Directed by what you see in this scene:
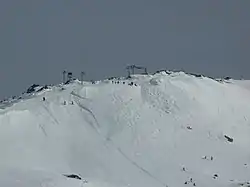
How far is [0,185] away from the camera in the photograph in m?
33.8

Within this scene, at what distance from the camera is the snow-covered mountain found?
38.6 meters

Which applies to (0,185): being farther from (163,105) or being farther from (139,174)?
(163,105)

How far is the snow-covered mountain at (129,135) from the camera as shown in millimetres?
38625

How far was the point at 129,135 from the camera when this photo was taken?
43469 mm

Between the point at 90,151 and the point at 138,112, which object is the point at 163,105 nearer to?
the point at 138,112

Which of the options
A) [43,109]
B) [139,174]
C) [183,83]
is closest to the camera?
[139,174]

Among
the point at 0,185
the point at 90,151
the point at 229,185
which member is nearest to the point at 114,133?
the point at 90,151

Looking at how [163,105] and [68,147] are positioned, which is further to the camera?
[163,105]

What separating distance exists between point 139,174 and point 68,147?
475 centimetres

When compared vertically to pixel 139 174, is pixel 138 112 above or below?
above

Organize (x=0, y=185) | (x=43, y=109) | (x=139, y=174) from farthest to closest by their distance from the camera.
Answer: (x=43, y=109)
(x=139, y=174)
(x=0, y=185)

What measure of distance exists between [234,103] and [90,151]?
14594mm

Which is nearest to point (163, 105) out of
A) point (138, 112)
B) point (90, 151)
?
point (138, 112)

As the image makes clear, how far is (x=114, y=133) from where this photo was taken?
43.5 m
